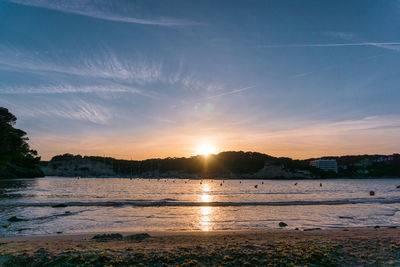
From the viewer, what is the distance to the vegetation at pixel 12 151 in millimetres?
93438

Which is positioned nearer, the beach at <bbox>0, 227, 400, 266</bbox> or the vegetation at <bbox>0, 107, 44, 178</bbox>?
the beach at <bbox>0, 227, 400, 266</bbox>

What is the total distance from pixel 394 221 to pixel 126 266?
81.0 feet

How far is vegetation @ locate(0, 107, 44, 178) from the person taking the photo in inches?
3679

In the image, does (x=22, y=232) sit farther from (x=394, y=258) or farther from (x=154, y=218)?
(x=394, y=258)

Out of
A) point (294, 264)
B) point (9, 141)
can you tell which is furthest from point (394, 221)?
point (9, 141)

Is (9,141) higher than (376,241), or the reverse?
(9,141)

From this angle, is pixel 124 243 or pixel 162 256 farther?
pixel 124 243

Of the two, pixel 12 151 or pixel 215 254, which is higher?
pixel 12 151

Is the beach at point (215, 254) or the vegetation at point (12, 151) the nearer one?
the beach at point (215, 254)

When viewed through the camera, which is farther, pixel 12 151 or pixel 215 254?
pixel 12 151

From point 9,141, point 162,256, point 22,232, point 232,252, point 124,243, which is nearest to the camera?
point 162,256

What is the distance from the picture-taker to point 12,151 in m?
103

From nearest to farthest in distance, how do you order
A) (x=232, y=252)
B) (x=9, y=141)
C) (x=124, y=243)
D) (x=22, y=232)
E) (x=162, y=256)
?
(x=162, y=256), (x=232, y=252), (x=124, y=243), (x=22, y=232), (x=9, y=141)

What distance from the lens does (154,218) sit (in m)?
23.4
